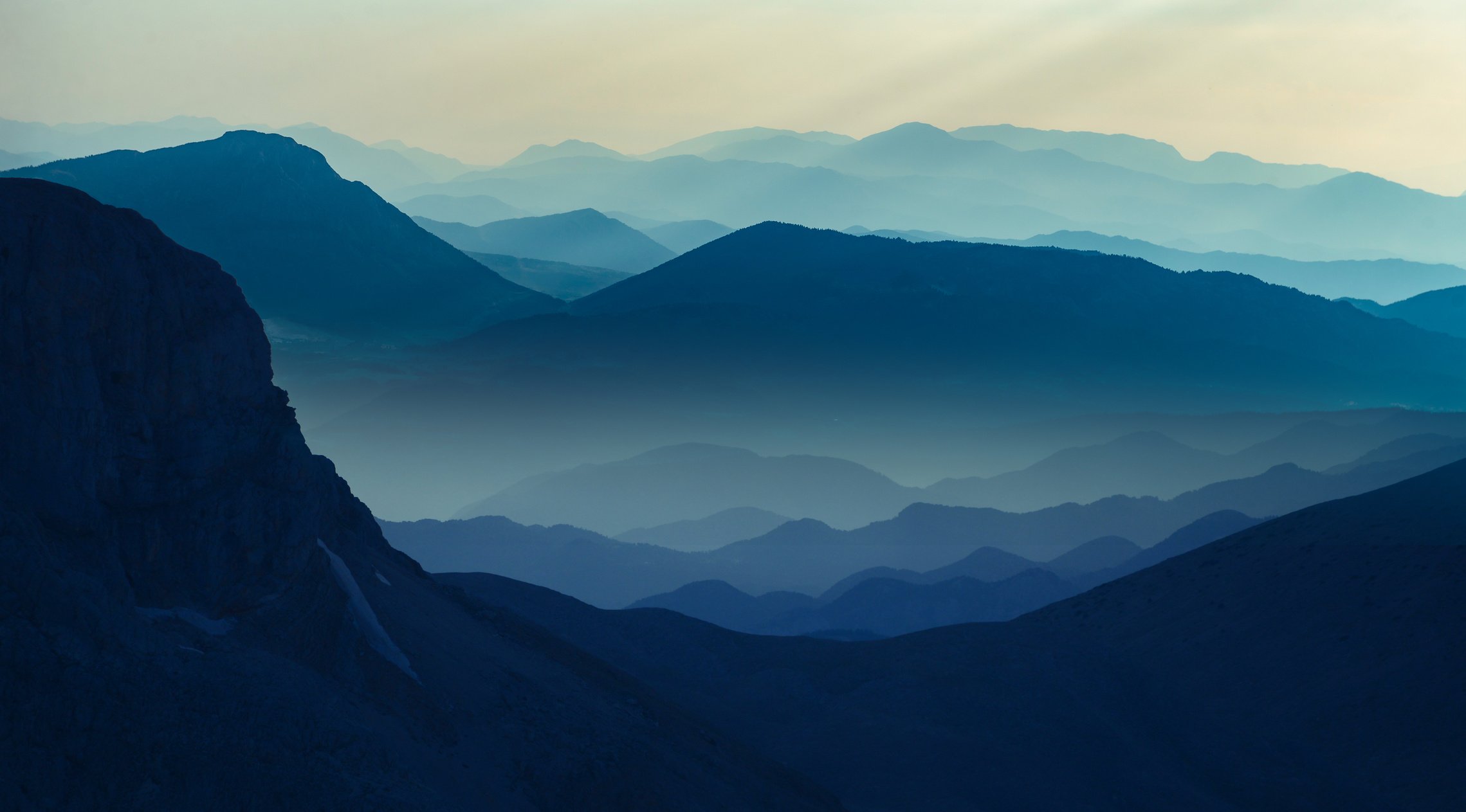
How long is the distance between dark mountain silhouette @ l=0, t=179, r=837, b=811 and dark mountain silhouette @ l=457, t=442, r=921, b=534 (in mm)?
53444

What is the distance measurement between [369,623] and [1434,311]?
139123 millimetres

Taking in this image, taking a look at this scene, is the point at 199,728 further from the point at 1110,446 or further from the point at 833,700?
the point at 1110,446

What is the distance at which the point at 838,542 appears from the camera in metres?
59.6

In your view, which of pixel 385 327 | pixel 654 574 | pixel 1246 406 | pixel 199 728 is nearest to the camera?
pixel 199 728

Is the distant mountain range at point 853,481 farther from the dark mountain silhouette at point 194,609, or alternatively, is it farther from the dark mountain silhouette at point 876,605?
the dark mountain silhouette at point 194,609

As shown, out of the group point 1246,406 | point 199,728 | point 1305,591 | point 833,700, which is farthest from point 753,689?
point 1246,406

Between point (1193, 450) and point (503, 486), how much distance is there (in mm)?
43616

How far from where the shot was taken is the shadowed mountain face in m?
22.1

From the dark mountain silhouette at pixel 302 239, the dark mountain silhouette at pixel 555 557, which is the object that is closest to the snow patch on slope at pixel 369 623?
the dark mountain silhouette at pixel 555 557

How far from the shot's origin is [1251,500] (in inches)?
2200

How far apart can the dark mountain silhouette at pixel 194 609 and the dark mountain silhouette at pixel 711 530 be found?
153 feet

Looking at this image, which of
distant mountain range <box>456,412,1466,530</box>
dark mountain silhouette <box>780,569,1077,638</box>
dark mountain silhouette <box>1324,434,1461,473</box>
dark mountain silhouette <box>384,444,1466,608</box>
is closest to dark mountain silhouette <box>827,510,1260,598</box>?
dark mountain silhouette <box>384,444,1466,608</box>

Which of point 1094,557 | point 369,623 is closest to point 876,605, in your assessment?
point 1094,557

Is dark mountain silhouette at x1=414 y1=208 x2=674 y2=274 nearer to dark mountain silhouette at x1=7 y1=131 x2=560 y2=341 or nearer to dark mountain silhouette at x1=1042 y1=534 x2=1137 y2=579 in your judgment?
dark mountain silhouette at x1=7 y1=131 x2=560 y2=341
